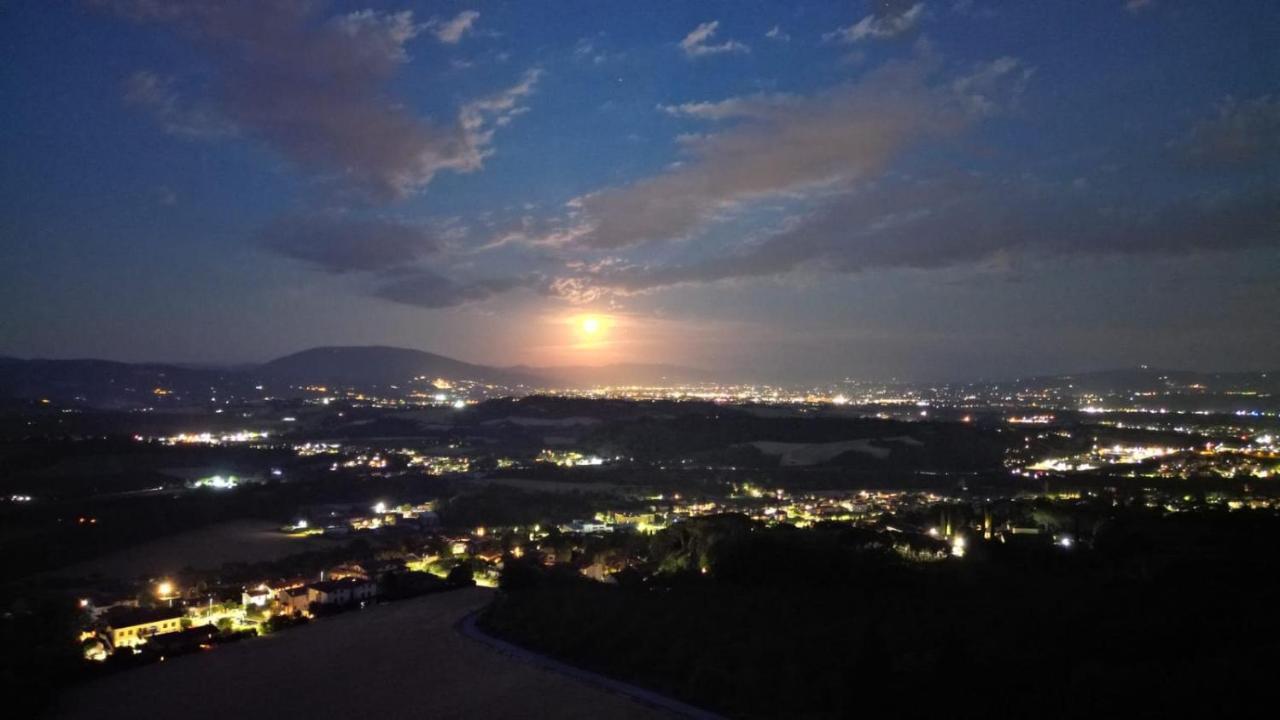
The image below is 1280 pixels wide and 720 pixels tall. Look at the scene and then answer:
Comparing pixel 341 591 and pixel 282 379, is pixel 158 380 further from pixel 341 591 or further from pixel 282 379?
pixel 341 591

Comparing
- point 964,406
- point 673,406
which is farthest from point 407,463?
point 964,406

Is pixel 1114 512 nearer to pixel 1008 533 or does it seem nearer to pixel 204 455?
pixel 1008 533

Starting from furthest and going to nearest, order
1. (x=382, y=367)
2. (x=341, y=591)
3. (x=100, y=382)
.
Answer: (x=382, y=367) → (x=100, y=382) → (x=341, y=591)

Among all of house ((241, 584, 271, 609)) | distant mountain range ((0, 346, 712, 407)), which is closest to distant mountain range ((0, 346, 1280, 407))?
distant mountain range ((0, 346, 712, 407))

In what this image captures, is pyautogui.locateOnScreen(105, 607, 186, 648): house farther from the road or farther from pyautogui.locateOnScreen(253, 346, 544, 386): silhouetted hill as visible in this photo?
pyautogui.locateOnScreen(253, 346, 544, 386): silhouetted hill

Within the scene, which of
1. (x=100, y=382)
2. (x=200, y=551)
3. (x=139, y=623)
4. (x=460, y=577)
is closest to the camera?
(x=139, y=623)

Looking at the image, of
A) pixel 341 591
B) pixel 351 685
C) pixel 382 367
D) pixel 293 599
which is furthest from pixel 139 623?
pixel 382 367
